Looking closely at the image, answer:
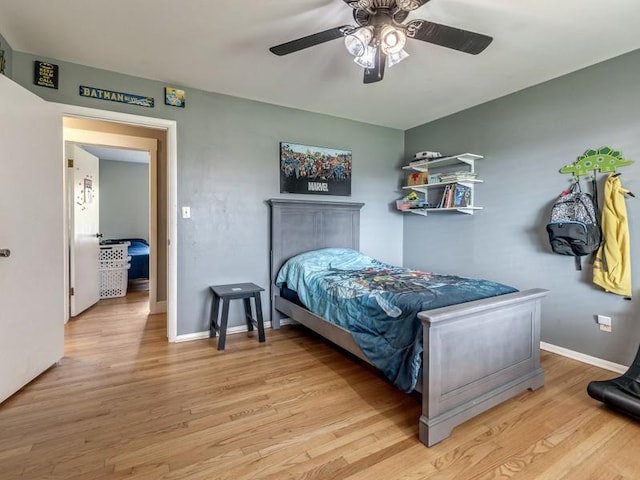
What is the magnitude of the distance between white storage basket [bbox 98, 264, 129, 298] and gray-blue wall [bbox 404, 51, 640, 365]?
14.8 feet

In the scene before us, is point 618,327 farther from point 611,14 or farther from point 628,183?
point 611,14

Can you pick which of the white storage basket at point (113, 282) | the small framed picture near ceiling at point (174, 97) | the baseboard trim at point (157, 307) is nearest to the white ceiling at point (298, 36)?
the small framed picture near ceiling at point (174, 97)

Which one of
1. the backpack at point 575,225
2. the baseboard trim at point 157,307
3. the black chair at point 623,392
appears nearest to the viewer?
the black chair at point 623,392

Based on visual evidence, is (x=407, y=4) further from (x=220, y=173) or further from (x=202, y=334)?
(x=202, y=334)

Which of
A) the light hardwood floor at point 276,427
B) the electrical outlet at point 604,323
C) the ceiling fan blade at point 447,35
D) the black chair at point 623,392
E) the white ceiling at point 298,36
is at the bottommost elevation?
the light hardwood floor at point 276,427

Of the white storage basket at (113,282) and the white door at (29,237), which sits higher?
the white door at (29,237)

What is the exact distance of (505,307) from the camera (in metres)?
1.94

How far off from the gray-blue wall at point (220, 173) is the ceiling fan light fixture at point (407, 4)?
6.63ft

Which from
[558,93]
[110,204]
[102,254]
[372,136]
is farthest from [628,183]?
[110,204]

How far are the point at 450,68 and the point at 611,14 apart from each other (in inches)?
38.0

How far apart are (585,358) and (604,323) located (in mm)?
336

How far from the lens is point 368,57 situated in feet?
6.07

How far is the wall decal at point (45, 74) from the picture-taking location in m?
2.46

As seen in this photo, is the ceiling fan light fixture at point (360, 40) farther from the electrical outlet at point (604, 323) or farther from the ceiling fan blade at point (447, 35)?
the electrical outlet at point (604, 323)
